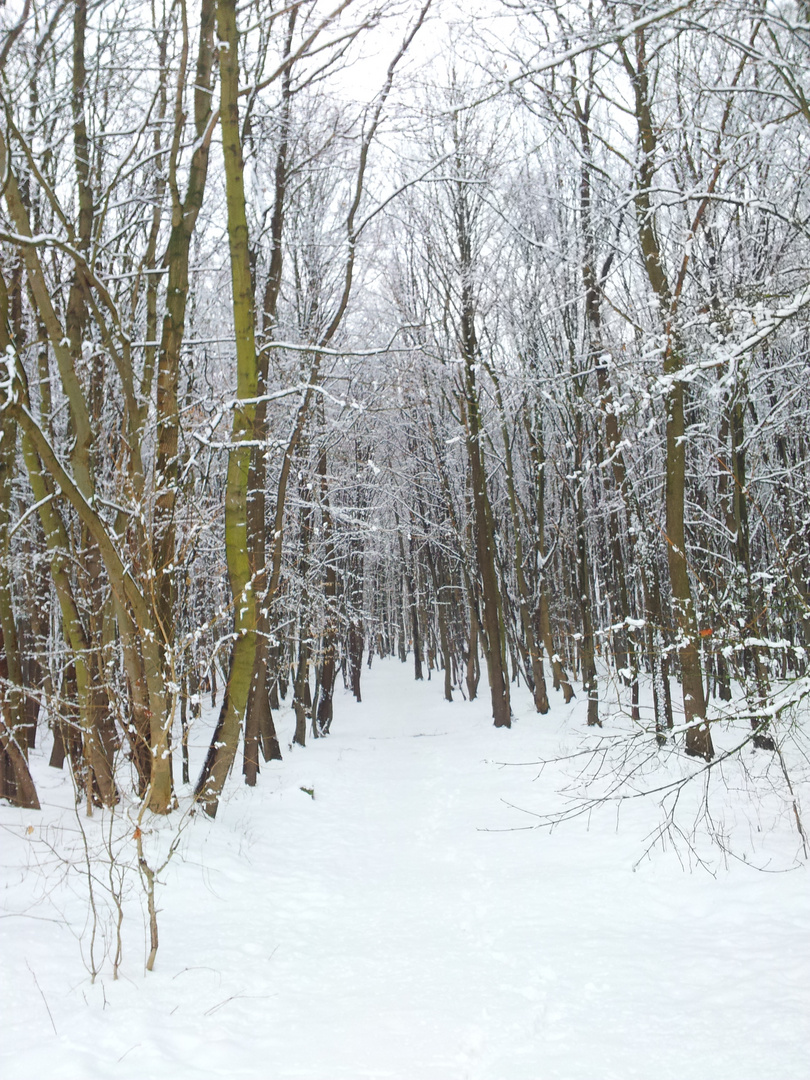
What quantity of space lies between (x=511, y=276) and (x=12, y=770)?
1305 cm

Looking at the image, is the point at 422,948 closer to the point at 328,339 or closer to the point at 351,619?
the point at 328,339

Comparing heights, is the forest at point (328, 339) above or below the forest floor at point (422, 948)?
above

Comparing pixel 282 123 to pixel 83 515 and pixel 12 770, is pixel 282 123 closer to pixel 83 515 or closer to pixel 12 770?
pixel 83 515

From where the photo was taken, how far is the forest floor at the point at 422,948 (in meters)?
3.33

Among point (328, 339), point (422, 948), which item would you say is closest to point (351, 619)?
point (328, 339)

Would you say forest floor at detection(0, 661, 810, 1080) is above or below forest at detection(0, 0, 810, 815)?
below

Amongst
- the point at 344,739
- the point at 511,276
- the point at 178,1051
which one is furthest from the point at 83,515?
the point at 511,276

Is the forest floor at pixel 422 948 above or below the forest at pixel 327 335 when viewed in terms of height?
below

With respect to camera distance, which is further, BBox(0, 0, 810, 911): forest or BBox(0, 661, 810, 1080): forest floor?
BBox(0, 0, 810, 911): forest

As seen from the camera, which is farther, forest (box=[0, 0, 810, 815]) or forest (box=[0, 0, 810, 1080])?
forest (box=[0, 0, 810, 815])

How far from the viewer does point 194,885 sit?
→ 5.58 meters

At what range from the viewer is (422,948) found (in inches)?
189

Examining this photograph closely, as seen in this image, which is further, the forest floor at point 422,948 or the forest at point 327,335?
the forest at point 327,335

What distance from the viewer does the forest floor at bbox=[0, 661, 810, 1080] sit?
333cm
